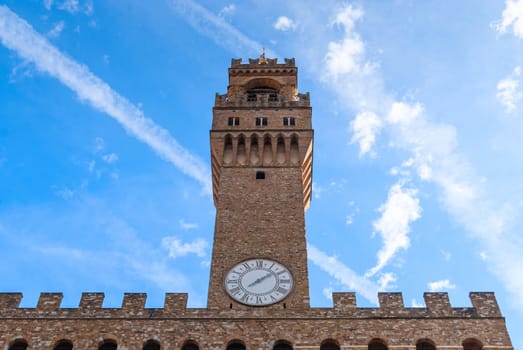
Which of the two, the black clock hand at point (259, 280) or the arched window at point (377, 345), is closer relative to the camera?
the arched window at point (377, 345)

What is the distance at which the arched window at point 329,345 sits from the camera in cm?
2208

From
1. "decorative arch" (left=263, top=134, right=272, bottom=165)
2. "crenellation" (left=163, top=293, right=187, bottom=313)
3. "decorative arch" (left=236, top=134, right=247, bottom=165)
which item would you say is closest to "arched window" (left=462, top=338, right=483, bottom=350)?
"crenellation" (left=163, top=293, right=187, bottom=313)

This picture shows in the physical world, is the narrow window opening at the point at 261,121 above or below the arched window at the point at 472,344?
above

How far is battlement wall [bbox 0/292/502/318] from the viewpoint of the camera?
22875 mm

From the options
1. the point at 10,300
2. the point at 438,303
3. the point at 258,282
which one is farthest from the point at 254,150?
the point at 10,300

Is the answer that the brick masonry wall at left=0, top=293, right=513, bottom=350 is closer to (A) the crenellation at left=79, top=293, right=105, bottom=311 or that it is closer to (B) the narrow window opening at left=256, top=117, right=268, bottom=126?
(A) the crenellation at left=79, top=293, right=105, bottom=311

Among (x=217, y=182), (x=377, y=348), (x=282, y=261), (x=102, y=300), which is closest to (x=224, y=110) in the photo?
(x=217, y=182)

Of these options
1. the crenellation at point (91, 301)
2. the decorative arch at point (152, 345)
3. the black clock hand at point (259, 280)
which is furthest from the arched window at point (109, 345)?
the black clock hand at point (259, 280)

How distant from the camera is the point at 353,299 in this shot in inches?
931

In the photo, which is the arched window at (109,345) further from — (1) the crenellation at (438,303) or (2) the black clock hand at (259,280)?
(1) the crenellation at (438,303)

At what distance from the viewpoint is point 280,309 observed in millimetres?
23312

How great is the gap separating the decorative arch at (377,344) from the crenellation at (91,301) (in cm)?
987

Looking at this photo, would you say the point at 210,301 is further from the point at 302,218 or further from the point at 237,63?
the point at 237,63

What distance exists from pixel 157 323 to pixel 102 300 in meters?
2.58
